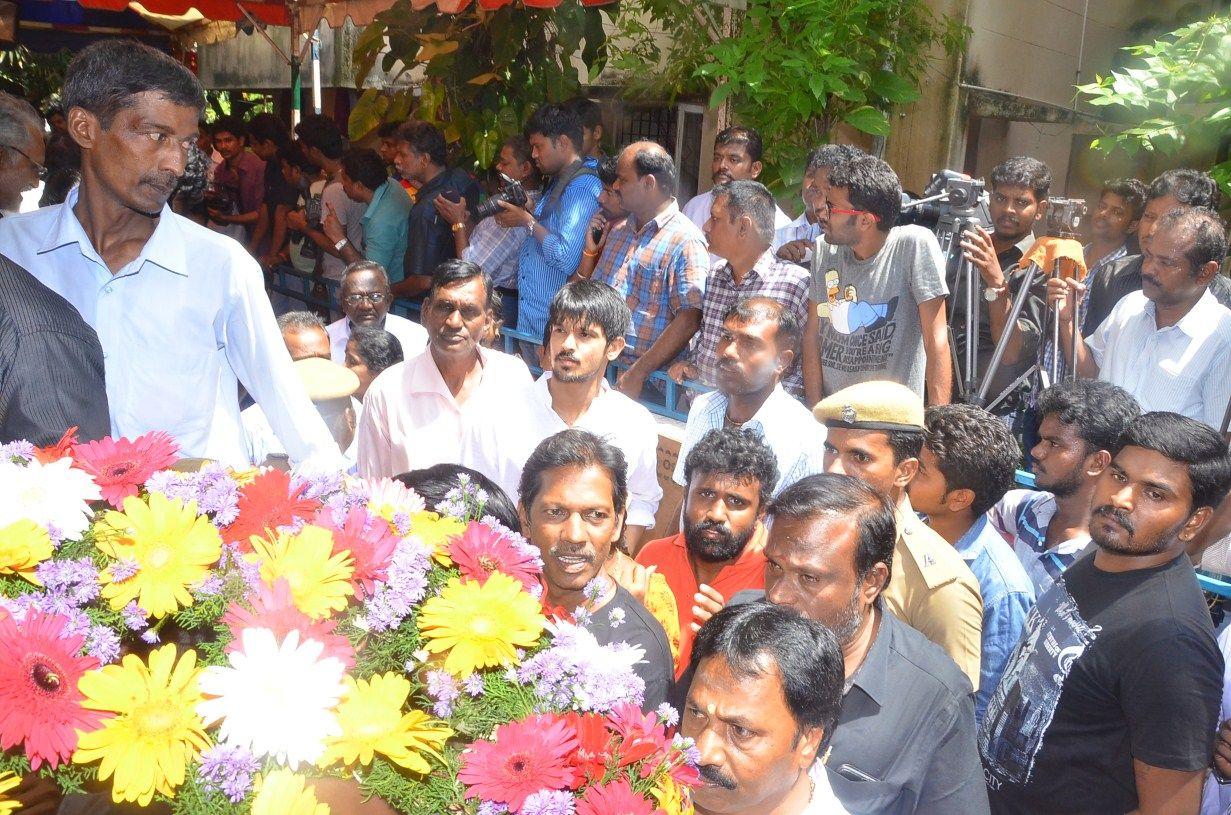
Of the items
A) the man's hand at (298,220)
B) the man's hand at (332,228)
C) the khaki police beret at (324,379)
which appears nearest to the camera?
the khaki police beret at (324,379)

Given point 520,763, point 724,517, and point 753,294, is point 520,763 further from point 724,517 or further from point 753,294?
point 753,294

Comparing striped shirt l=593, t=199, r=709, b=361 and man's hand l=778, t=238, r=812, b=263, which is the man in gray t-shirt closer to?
man's hand l=778, t=238, r=812, b=263

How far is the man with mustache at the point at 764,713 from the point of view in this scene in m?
2.08

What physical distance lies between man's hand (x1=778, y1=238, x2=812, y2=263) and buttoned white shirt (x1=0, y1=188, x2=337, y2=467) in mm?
2784

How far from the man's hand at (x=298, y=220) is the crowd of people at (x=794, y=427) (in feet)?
8.28

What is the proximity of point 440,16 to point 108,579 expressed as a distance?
21.8ft

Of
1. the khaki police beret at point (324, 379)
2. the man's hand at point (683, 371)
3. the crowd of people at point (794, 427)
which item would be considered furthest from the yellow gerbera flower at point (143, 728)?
the man's hand at point (683, 371)

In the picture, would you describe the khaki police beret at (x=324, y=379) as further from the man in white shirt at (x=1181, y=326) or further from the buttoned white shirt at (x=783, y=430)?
the man in white shirt at (x=1181, y=326)

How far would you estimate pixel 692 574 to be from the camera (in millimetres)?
3439

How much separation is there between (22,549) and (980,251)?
143 inches

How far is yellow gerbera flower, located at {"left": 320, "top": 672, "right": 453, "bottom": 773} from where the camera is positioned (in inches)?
62.8

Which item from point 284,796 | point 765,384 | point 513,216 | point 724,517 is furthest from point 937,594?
point 513,216

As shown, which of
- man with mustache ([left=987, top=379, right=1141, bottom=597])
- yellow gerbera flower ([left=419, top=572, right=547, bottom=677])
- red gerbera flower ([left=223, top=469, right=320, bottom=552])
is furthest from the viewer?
man with mustache ([left=987, top=379, right=1141, bottom=597])

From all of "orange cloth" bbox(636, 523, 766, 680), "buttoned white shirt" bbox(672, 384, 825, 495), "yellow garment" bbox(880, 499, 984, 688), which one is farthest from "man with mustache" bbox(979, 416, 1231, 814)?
"buttoned white shirt" bbox(672, 384, 825, 495)
